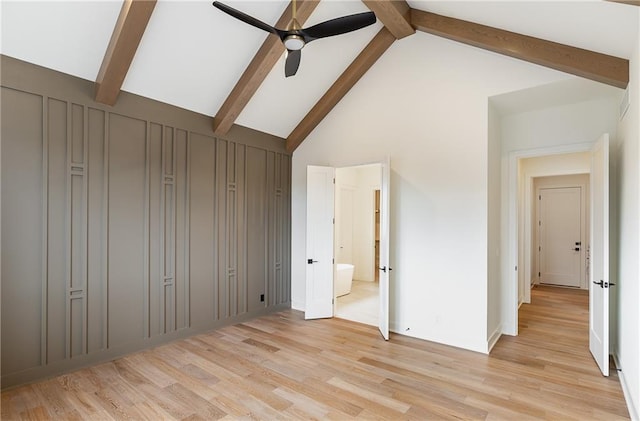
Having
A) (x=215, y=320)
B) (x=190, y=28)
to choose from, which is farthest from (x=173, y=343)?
(x=190, y=28)

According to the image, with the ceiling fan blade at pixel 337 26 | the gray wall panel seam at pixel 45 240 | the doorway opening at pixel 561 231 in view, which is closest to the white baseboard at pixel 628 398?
the ceiling fan blade at pixel 337 26

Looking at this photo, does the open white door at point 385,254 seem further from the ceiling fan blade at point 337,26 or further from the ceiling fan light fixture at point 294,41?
the ceiling fan light fixture at point 294,41

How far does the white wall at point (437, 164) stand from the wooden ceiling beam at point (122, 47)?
3.05 meters

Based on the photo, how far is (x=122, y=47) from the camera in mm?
3113

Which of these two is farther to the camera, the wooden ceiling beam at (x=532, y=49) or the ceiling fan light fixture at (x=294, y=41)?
the wooden ceiling beam at (x=532, y=49)

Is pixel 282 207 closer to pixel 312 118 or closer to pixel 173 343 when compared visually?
pixel 312 118

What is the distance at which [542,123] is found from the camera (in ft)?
14.2

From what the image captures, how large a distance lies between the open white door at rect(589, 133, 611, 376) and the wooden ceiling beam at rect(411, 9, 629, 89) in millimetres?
639

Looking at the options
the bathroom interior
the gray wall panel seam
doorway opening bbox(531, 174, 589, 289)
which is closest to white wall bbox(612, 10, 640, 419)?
the bathroom interior

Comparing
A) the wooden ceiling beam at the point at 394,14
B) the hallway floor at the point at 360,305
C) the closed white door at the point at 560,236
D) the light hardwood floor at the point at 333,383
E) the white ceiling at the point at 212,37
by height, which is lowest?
the hallway floor at the point at 360,305

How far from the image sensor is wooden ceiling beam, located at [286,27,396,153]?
455cm

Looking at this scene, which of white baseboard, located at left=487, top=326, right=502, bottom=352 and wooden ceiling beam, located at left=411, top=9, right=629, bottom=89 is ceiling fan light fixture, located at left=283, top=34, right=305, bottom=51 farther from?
white baseboard, located at left=487, top=326, right=502, bottom=352

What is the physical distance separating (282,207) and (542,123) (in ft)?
13.3

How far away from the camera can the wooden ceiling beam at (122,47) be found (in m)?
2.89
